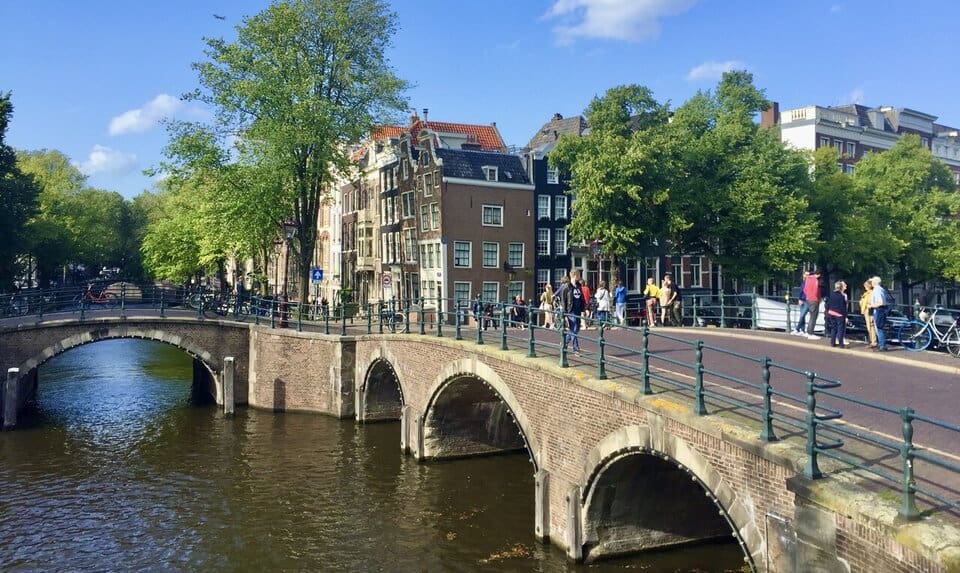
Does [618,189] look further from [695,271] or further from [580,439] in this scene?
[580,439]

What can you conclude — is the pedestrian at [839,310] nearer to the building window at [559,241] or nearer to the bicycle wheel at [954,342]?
the bicycle wheel at [954,342]

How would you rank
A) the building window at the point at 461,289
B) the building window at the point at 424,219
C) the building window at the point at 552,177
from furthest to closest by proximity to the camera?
the building window at the point at 552,177
the building window at the point at 424,219
the building window at the point at 461,289

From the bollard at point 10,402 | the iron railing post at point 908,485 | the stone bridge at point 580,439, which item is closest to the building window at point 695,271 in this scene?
the stone bridge at point 580,439

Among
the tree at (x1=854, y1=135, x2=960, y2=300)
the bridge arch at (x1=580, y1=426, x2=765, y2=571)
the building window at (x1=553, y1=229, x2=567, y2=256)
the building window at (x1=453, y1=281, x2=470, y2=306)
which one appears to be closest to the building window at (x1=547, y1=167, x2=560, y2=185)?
the building window at (x1=553, y1=229, x2=567, y2=256)

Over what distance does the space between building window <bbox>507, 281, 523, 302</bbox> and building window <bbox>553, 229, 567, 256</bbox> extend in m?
3.29

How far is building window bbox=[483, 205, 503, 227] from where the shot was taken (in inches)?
1591

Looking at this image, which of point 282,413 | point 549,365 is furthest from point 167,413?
point 549,365

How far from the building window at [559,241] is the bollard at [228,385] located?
21.6m

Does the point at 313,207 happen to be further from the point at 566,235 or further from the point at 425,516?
the point at 425,516

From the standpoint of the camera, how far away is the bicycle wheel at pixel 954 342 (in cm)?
1468

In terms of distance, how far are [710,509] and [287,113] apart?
24322 millimetres

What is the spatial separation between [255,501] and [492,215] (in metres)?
26.5

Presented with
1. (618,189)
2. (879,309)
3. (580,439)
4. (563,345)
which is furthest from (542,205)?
(580,439)

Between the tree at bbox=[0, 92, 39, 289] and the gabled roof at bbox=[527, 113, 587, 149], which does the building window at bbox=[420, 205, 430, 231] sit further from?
the tree at bbox=[0, 92, 39, 289]
